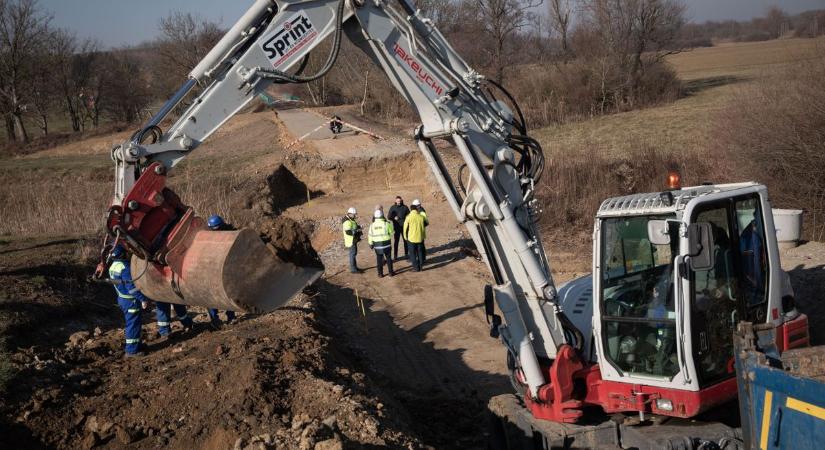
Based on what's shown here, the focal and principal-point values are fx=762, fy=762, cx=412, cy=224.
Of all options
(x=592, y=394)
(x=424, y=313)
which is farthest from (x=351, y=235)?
(x=592, y=394)

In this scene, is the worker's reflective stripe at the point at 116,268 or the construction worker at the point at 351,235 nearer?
the worker's reflective stripe at the point at 116,268

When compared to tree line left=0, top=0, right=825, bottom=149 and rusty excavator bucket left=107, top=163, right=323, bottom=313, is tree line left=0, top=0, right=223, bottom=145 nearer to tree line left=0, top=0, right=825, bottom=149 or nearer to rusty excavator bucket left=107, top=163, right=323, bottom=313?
tree line left=0, top=0, right=825, bottom=149

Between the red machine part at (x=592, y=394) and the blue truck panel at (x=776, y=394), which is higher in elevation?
the blue truck panel at (x=776, y=394)

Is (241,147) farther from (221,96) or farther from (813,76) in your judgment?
(221,96)

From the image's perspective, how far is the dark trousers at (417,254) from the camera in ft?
57.9

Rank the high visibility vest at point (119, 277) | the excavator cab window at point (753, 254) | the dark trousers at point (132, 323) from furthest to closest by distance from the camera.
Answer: the high visibility vest at point (119, 277)
the dark trousers at point (132, 323)
the excavator cab window at point (753, 254)

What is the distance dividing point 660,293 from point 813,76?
604 inches

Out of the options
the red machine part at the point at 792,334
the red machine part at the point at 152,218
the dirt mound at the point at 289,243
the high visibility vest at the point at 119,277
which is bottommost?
the red machine part at the point at 792,334

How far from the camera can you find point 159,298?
25.3ft

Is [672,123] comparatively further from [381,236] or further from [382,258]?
[381,236]

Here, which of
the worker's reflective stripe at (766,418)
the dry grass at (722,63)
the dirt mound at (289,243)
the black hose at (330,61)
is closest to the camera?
the worker's reflective stripe at (766,418)

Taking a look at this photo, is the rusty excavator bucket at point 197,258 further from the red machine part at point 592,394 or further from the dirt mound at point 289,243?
the red machine part at point 592,394

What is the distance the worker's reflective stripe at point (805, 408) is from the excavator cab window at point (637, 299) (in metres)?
1.30

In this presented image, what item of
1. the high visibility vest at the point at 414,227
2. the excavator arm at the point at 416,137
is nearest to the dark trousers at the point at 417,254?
the high visibility vest at the point at 414,227
